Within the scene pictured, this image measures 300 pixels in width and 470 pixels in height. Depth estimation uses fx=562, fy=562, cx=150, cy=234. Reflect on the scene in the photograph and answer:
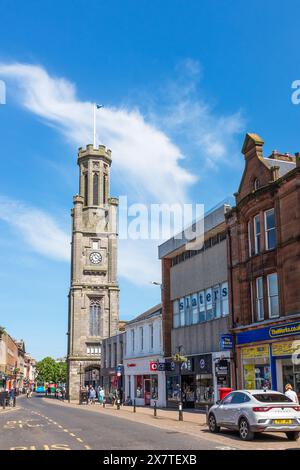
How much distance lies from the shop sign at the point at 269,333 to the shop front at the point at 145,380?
11451 mm

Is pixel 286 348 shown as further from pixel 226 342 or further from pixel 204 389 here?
pixel 204 389

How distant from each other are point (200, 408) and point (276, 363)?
9.44 meters

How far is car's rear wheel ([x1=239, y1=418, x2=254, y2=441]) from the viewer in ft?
54.2

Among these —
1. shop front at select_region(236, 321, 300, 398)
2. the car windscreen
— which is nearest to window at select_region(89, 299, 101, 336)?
shop front at select_region(236, 321, 300, 398)

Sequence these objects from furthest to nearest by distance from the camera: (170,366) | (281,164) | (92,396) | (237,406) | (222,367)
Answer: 1. (92,396)
2. (170,366)
3. (222,367)
4. (281,164)
5. (237,406)

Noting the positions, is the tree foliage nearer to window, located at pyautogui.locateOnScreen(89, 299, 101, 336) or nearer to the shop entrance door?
window, located at pyautogui.locateOnScreen(89, 299, 101, 336)

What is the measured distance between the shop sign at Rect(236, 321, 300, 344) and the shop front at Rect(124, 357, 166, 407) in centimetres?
1145

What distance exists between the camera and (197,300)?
121 ft

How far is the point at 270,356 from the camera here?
27.3 m

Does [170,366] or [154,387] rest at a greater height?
[170,366]

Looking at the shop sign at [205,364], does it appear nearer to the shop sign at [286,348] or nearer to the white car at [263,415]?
the shop sign at [286,348]

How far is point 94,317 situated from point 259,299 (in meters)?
63.5

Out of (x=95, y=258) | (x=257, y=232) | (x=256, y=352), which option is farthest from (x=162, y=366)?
(x=95, y=258)
